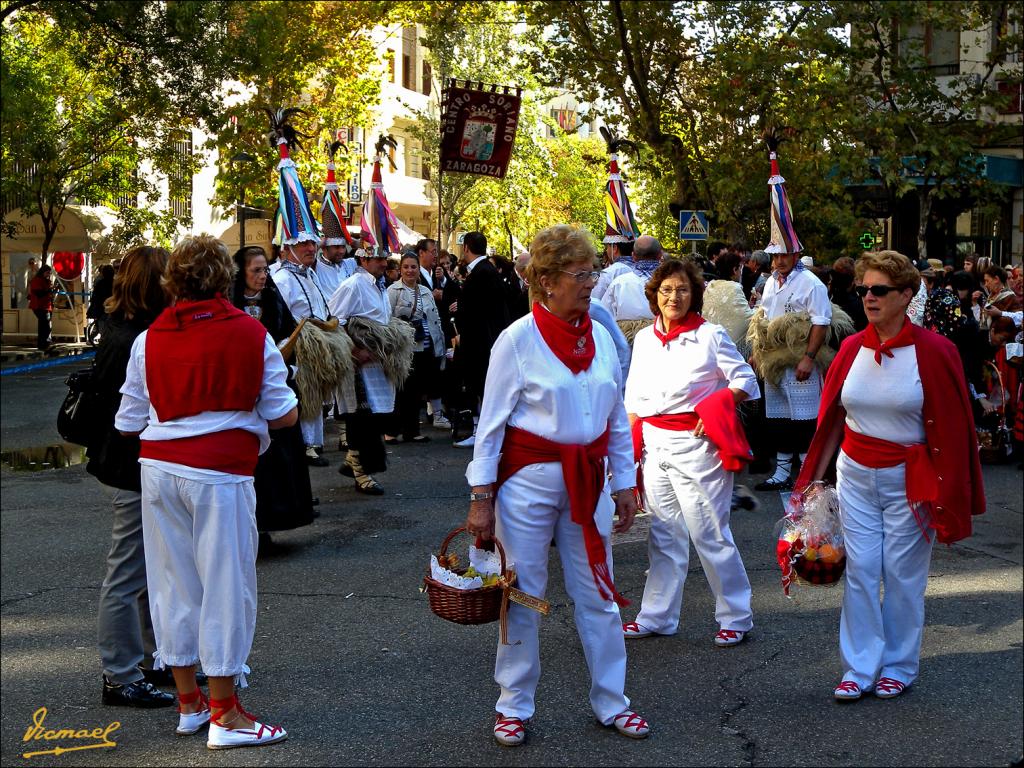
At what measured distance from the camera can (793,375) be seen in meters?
10.7

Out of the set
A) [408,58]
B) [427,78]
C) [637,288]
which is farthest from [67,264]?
[637,288]

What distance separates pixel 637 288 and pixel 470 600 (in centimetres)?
585

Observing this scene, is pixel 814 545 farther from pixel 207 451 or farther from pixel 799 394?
pixel 799 394

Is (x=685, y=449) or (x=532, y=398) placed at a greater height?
(x=532, y=398)

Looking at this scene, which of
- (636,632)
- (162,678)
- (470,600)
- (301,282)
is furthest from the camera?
(301,282)

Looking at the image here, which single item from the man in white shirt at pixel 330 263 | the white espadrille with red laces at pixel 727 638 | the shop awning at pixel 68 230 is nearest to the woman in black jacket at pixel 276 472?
the white espadrille with red laces at pixel 727 638

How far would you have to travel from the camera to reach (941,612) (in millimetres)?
7070

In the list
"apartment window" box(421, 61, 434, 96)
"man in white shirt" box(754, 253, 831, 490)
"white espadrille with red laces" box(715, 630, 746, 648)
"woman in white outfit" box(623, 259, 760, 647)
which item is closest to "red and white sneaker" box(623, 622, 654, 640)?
"woman in white outfit" box(623, 259, 760, 647)

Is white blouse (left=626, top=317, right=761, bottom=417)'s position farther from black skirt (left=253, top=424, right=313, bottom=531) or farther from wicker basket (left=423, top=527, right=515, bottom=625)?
black skirt (left=253, top=424, right=313, bottom=531)

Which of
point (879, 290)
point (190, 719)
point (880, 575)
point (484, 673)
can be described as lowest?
point (484, 673)

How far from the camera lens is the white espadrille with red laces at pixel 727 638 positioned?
21.3 feet

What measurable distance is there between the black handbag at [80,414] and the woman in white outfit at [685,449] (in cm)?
263

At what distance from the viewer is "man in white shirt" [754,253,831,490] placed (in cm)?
1047

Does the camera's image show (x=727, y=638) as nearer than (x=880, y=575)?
No
